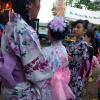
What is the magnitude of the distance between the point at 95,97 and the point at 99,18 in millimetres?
12905

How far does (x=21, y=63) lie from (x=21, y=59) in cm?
5

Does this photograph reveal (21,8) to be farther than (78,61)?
No

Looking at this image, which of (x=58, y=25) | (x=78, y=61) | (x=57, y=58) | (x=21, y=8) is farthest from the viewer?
(x=78, y=61)

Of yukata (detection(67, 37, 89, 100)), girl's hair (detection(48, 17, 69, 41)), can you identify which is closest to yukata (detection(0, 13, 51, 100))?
girl's hair (detection(48, 17, 69, 41))

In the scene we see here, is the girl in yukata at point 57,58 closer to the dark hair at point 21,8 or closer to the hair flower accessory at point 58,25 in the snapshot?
the hair flower accessory at point 58,25

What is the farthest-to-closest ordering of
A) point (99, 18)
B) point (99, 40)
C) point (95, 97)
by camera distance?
point (99, 18)
point (95, 97)
point (99, 40)

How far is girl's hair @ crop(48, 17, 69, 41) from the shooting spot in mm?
5000

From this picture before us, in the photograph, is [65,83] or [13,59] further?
[65,83]

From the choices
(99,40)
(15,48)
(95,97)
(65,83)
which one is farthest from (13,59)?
(95,97)

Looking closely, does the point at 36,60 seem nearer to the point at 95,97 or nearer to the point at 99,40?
the point at 99,40

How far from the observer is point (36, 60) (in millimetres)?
3305

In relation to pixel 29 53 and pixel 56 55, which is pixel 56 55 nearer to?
pixel 56 55

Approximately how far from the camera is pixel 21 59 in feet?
10.8

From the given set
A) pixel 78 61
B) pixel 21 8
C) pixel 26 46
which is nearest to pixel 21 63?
pixel 26 46
